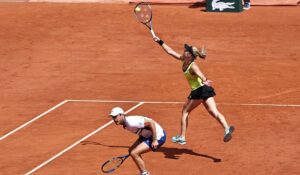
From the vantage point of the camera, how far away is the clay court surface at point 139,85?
22.1 meters

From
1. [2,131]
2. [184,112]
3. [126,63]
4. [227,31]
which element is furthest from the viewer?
[227,31]

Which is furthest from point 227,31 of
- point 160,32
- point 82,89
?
point 82,89

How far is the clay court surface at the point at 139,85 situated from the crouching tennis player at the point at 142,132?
175 centimetres

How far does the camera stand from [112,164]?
70.2 feet

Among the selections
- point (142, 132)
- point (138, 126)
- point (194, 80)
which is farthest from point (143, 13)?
point (138, 126)

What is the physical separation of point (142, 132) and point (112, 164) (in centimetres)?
224

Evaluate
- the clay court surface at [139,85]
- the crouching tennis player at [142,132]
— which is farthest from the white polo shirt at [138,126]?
the clay court surface at [139,85]

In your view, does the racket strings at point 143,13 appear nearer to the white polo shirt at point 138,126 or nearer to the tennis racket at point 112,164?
the tennis racket at point 112,164

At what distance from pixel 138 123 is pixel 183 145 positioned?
392 centimetres

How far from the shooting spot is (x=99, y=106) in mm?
26172

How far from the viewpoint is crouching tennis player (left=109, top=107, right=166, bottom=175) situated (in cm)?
1898

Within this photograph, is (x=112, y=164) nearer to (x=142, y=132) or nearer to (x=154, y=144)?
(x=142, y=132)

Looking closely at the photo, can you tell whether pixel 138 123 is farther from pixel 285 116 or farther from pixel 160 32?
pixel 160 32

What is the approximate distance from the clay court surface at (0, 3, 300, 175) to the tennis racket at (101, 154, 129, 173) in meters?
0.29
